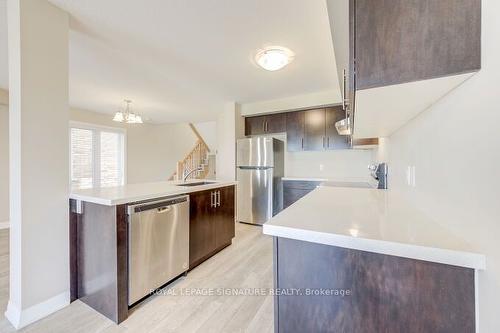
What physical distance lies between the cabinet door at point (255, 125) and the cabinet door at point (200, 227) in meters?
2.25

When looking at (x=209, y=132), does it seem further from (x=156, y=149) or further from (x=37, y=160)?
(x=37, y=160)

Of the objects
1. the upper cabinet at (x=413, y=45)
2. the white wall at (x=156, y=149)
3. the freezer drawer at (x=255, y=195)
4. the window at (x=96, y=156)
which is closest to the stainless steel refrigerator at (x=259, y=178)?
the freezer drawer at (x=255, y=195)

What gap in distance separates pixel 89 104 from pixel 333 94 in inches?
188

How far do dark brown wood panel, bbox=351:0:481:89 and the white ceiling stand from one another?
122 cm

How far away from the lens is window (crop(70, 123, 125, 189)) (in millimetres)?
4832

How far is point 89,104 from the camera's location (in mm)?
4453

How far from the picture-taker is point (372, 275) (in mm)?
745

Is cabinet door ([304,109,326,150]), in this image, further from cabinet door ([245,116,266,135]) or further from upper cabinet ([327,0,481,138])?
upper cabinet ([327,0,481,138])

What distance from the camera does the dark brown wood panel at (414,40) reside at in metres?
0.62

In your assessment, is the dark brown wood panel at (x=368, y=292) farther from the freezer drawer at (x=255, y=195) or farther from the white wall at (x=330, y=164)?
the white wall at (x=330, y=164)

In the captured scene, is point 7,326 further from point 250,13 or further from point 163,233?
point 250,13

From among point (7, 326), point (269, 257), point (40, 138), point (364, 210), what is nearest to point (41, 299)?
point (7, 326)

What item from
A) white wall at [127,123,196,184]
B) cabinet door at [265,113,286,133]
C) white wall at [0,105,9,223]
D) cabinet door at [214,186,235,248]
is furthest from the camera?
white wall at [127,123,196,184]

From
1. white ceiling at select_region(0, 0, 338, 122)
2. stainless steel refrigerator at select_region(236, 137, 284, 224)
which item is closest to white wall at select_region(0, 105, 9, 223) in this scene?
white ceiling at select_region(0, 0, 338, 122)
